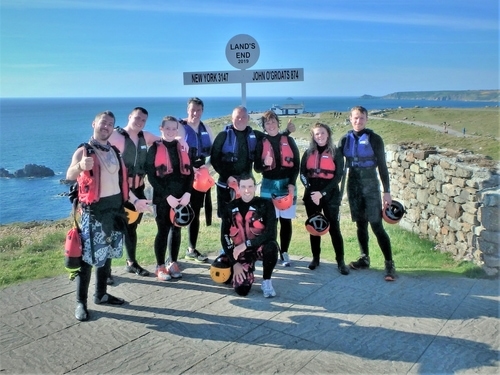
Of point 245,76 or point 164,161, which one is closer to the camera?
point 164,161

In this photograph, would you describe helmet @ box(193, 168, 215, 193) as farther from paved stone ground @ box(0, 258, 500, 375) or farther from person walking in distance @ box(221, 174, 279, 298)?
paved stone ground @ box(0, 258, 500, 375)

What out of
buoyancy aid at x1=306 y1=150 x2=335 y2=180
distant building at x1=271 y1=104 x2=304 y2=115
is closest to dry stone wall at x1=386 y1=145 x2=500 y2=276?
buoyancy aid at x1=306 y1=150 x2=335 y2=180

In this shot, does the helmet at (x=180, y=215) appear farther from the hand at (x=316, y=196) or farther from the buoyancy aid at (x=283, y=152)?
the hand at (x=316, y=196)

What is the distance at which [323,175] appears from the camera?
20.1 feet

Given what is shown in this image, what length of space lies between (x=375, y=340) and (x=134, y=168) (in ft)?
12.1

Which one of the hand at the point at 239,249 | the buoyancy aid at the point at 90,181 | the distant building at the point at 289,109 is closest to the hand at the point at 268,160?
the hand at the point at 239,249

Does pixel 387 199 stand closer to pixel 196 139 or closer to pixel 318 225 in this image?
pixel 318 225

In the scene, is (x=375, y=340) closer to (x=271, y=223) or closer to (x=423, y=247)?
(x=271, y=223)

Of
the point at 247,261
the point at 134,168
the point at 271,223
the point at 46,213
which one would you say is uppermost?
the point at 134,168

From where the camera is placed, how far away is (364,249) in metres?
6.66

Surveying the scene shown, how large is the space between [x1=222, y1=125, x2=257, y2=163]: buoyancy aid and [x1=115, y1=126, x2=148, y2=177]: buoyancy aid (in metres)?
1.11

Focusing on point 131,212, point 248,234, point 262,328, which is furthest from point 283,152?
point 262,328

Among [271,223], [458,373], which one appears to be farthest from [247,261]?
[458,373]

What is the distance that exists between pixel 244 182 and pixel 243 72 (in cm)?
234
